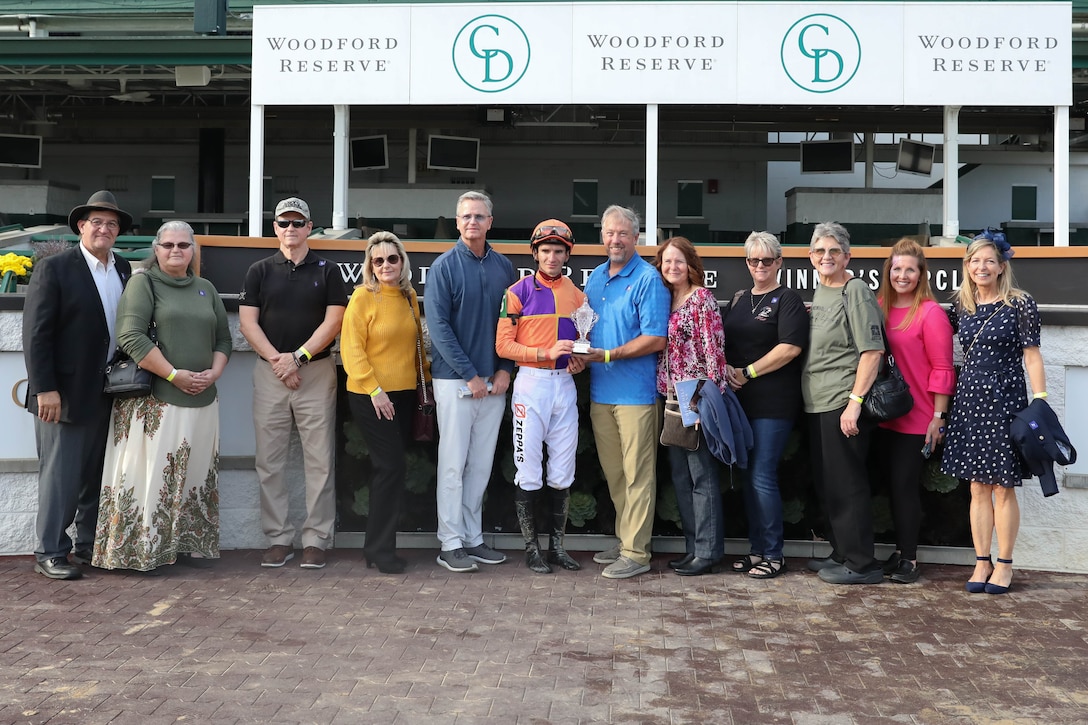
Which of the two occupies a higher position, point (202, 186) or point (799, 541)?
point (202, 186)

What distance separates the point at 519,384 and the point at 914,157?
14.7m

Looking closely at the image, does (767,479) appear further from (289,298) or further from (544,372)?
(289,298)

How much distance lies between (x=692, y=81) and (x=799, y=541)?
6.85 metres

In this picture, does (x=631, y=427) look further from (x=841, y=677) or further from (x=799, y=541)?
(x=841, y=677)

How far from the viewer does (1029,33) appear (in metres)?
11.2

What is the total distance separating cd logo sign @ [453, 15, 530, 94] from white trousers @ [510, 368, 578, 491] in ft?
22.1

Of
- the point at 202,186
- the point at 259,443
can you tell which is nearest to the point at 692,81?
the point at 259,443

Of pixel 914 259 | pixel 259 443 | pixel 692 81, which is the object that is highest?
pixel 692 81

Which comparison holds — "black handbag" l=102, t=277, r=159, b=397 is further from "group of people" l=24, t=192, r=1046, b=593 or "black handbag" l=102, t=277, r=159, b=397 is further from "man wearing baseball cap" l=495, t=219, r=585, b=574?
"man wearing baseball cap" l=495, t=219, r=585, b=574

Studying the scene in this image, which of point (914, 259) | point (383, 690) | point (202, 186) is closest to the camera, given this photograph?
point (383, 690)

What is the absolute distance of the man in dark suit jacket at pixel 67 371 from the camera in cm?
541

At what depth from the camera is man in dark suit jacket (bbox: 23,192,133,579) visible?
213 inches

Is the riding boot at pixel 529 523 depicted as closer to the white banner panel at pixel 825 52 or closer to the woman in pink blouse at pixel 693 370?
the woman in pink blouse at pixel 693 370

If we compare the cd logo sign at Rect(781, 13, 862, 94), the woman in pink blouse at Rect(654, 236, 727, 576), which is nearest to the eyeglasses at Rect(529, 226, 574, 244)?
the woman in pink blouse at Rect(654, 236, 727, 576)
